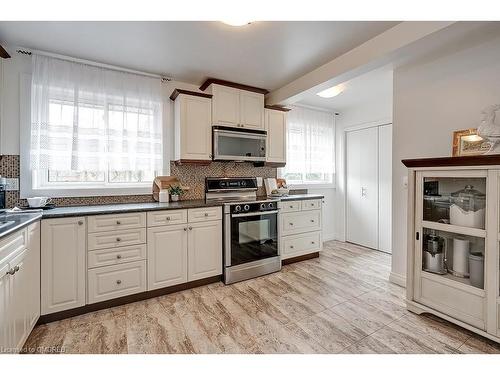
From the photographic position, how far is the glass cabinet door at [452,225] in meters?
1.82

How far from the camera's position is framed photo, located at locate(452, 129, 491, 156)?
2.00 metres

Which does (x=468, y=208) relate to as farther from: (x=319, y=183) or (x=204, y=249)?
(x=319, y=183)

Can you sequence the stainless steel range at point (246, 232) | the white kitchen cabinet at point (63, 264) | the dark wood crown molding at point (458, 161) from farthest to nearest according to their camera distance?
the stainless steel range at point (246, 232) → the white kitchen cabinet at point (63, 264) → the dark wood crown molding at point (458, 161)

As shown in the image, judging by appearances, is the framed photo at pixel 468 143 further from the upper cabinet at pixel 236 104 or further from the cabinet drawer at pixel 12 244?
the cabinet drawer at pixel 12 244

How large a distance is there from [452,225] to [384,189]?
204 cm

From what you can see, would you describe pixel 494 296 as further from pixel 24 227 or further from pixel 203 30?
pixel 24 227

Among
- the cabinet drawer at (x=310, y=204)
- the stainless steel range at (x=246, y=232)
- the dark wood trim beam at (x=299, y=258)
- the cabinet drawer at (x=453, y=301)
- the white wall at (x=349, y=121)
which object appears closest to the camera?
the cabinet drawer at (x=453, y=301)

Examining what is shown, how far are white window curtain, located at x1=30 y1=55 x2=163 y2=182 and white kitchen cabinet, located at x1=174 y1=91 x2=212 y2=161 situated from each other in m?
0.26

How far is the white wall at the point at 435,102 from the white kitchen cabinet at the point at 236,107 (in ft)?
5.47

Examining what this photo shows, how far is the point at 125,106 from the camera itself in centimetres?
275

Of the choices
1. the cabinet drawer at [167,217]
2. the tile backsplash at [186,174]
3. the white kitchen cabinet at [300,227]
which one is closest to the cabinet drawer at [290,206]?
the white kitchen cabinet at [300,227]

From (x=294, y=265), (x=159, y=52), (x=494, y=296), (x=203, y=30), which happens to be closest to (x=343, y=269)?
(x=294, y=265)
